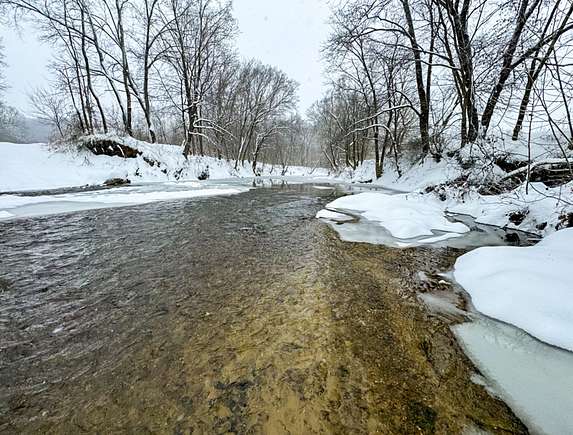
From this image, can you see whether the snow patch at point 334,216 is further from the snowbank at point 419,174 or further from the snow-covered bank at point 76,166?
the snow-covered bank at point 76,166

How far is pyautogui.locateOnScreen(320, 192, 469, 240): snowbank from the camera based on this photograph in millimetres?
4660

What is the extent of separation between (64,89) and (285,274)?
2141cm

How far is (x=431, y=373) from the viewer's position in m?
1.51

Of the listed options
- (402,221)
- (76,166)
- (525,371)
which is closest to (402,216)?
(402,221)

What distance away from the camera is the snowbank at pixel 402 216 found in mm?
4660

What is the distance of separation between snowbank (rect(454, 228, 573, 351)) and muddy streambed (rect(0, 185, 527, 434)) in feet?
1.28

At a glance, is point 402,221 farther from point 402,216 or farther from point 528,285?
point 528,285

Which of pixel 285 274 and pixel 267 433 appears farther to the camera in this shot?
pixel 285 274

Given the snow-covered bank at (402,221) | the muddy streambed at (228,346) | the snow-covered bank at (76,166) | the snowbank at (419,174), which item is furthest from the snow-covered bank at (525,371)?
the snow-covered bank at (76,166)

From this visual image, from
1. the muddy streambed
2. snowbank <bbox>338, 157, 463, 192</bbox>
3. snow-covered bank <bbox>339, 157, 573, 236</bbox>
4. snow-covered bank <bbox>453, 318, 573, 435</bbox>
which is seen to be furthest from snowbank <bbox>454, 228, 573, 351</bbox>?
snowbank <bbox>338, 157, 463, 192</bbox>

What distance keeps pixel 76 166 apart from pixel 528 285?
1564 centimetres

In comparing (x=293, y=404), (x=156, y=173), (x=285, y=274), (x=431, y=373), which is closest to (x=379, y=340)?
(x=431, y=373)

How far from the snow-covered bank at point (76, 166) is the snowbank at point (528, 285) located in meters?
13.1

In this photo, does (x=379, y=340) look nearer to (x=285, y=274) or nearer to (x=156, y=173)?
(x=285, y=274)
